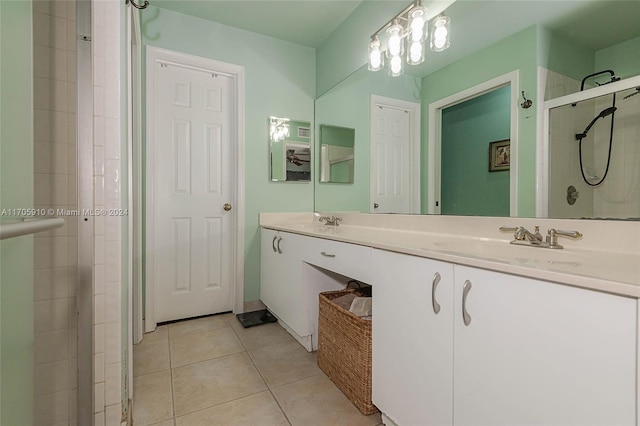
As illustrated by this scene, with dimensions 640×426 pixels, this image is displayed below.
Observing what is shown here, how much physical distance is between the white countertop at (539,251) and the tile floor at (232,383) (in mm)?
757

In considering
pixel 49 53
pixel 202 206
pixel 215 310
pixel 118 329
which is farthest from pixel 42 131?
pixel 215 310

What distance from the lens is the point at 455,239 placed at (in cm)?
134

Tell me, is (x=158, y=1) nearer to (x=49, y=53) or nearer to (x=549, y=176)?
(x=49, y=53)

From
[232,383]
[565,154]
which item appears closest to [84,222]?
[232,383]

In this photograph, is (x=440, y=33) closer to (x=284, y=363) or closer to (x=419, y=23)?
(x=419, y=23)

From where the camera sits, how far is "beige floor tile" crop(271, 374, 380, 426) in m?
1.21

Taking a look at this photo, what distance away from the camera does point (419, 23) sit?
1636 mm

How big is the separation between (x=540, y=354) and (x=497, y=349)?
0.32 feet

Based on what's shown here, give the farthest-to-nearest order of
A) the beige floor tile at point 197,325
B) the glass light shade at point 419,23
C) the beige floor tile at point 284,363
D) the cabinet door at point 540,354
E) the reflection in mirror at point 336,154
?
1. the reflection in mirror at point 336,154
2. the beige floor tile at point 197,325
3. the glass light shade at point 419,23
4. the beige floor tile at point 284,363
5. the cabinet door at point 540,354

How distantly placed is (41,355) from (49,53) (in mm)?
1017

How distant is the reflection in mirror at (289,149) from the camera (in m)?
2.54

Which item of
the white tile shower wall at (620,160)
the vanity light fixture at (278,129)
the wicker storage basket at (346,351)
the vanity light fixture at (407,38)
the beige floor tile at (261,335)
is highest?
the vanity light fixture at (407,38)

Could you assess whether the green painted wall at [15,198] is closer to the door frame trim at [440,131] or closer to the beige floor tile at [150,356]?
the beige floor tile at [150,356]

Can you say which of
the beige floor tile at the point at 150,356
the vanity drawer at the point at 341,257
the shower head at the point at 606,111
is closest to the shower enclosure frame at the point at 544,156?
the shower head at the point at 606,111
